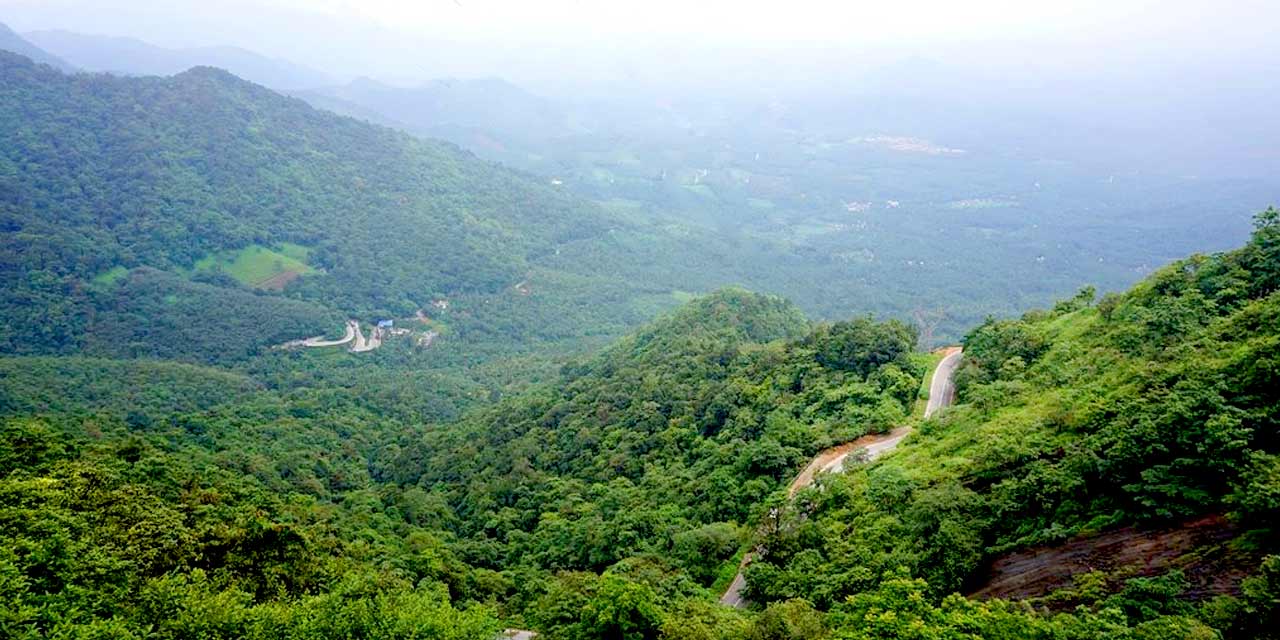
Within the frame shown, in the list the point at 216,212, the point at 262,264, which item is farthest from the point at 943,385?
the point at 216,212

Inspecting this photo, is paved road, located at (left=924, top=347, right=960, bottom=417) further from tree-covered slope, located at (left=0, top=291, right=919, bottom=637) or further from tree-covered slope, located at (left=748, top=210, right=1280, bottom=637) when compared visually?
tree-covered slope, located at (left=748, top=210, right=1280, bottom=637)

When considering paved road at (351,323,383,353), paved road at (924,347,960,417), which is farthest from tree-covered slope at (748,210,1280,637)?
paved road at (351,323,383,353)

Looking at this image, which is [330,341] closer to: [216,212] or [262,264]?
[262,264]

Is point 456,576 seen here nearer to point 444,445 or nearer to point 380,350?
point 444,445

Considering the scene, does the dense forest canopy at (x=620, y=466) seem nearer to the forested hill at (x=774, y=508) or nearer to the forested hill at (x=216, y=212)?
the forested hill at (x=774, y=508)

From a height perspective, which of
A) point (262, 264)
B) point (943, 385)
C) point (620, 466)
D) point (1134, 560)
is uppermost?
point (1134, 560)

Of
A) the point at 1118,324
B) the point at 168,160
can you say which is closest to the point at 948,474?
the point at 1118,324

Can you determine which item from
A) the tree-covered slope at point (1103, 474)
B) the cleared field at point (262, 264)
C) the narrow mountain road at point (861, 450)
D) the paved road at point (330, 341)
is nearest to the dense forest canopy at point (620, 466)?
the tree-covered slope at point (1103, 474)
